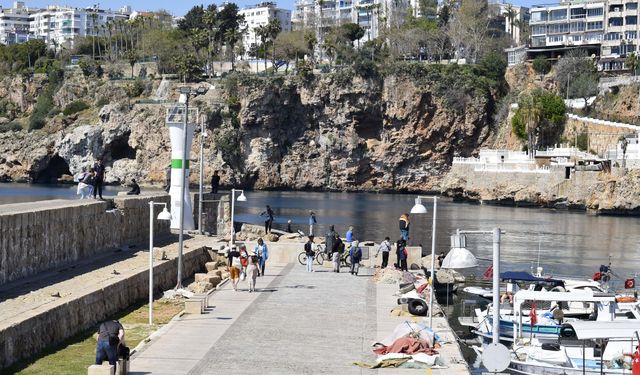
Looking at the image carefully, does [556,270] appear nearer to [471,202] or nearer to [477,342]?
[477,342]

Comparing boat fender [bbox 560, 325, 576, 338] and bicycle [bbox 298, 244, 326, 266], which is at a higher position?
bicycle [bbox 298, 244, 326, 266]

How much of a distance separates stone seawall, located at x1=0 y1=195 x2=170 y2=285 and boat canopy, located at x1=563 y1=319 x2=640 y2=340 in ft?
50.3

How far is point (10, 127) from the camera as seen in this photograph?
15638 centimetres

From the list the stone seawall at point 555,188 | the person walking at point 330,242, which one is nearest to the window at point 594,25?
the stone seawall at point 555,188

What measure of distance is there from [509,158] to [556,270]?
6509cm

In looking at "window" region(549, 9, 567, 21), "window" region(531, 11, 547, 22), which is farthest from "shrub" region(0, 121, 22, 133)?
"window" region(549, 9, 567, 21)

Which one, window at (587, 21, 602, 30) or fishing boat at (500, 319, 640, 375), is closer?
fishing boat at (500, 319, 640, 375)

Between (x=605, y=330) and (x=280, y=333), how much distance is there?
7.77 metres

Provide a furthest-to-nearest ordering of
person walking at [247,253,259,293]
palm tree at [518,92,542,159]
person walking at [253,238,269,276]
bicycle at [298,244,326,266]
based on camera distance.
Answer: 1. palm tree at [518,92,542,159]
2. bicycle at [298,244,326,266]
3. person walking at [253,238,269,276]
4. person walking at [247,253,259,293]

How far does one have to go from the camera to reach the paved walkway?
22.8 metres

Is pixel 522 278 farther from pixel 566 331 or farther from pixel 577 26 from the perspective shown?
pixel 577 26

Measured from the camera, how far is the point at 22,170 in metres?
150

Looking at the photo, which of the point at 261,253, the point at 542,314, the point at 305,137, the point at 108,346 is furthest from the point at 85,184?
the point at 305,137

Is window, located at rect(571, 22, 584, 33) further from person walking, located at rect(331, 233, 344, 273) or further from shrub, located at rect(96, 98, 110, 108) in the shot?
person walking, located at rect(331, 233, 344, 273)
